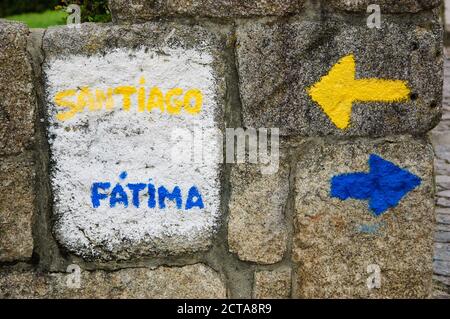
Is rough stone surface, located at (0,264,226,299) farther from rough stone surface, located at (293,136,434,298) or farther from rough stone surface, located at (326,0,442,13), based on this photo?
rough stone surface, located at (326,0,442,13)

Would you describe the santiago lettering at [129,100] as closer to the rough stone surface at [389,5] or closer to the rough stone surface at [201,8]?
the rough stone surface at [201,8]

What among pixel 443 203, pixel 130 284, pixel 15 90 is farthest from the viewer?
pixel 443 203

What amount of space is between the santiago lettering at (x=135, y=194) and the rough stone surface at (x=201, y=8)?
0.47m

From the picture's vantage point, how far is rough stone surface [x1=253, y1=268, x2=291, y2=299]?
174 centimetres

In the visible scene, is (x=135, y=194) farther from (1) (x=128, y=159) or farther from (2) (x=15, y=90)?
(2) (x=15, y=90)

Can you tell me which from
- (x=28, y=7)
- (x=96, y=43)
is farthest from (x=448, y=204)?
(x=28, y=7)

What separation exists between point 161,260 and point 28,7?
1232 centimetres

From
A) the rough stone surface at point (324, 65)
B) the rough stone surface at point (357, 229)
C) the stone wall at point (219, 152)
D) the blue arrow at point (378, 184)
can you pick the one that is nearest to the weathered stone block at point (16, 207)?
the stone wall at point (219, 152)

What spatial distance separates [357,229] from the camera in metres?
1.71

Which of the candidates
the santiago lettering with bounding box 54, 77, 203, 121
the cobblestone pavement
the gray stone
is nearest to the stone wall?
the santiago lettering with bounding box 54, 77, 203, 121

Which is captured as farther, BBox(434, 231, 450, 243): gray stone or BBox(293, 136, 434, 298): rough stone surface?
BBox(434, 231, 450, 243): gray stone

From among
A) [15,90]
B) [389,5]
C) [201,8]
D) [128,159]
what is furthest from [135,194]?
[389,5]

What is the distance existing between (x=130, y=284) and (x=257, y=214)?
1.45ft

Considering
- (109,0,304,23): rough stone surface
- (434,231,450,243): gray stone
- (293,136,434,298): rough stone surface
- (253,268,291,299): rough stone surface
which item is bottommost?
(434,231,450,243): gray stone
